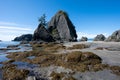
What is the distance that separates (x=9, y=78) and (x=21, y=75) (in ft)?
4.19

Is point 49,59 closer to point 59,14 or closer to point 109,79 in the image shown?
Result: point 109,79

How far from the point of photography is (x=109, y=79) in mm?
11828

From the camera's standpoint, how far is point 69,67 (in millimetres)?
15625

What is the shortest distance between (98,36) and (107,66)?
89.7m

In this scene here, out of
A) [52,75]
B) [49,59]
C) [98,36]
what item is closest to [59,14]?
[98,36]

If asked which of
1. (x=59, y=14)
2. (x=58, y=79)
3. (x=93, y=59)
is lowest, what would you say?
(x=58, y=79)

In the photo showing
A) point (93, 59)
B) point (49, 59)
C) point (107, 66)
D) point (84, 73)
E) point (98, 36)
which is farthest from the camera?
point (98, 36)

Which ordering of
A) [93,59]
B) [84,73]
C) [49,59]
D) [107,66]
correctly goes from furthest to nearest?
[49,59]
[93,59]
[107,66]
[84,73]

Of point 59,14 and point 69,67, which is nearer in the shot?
point 69,67

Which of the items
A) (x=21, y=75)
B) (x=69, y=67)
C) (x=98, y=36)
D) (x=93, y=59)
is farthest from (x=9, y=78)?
(x=98, y=36)

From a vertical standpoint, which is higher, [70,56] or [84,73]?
[70,56]

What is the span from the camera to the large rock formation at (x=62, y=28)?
10200 centimetres

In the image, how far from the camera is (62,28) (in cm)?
10794

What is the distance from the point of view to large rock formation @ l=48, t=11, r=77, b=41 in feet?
335
